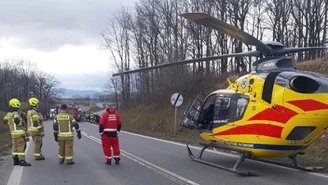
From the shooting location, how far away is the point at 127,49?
66.5m

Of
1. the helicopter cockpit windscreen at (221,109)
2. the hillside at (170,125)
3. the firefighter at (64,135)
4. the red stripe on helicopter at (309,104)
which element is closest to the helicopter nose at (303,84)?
the red stripe on helicopter at (309,104)

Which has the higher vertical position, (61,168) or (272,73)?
(272,73)

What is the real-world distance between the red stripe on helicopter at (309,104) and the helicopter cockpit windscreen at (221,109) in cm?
222

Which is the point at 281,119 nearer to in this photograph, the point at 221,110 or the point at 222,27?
the point at 221,110

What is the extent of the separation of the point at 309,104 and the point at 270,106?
0.86 meters

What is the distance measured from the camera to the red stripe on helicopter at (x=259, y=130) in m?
8.92

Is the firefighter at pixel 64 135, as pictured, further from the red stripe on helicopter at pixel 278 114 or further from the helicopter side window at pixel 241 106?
the red stripe on helicopter at pixel 278 114

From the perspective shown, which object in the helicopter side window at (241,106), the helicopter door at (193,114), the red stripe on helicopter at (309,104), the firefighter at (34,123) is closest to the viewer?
the red stripe on helicopter at (309,104)

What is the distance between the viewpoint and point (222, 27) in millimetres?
8336

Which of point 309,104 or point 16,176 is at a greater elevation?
point 309,104

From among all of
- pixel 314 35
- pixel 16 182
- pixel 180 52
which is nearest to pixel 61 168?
pixel 16 182

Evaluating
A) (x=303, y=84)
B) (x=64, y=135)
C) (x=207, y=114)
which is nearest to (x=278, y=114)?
(x=303, y=84)

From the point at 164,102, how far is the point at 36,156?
26725 millimetres

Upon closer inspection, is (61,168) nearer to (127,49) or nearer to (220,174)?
(220,174)
